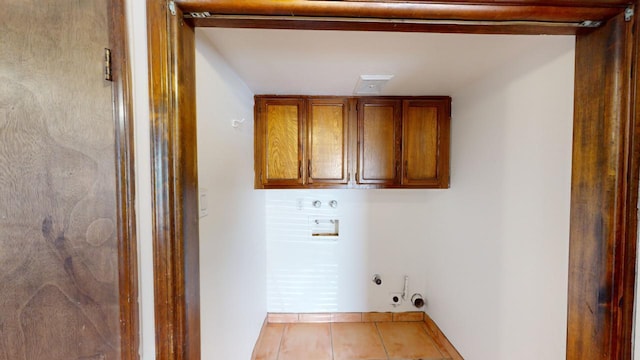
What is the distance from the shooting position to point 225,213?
147cm

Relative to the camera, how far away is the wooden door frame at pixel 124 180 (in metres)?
0.66

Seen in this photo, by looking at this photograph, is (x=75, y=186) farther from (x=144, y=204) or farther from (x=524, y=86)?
(x=524, y=86)

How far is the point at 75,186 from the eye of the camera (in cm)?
65

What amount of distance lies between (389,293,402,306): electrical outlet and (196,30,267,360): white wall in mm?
1296

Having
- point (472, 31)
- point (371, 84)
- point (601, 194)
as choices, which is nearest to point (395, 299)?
point (371, 84)

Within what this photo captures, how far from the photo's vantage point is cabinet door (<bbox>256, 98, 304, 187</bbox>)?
86.6 inches

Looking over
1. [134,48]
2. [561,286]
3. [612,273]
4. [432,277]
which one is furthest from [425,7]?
[432,277]

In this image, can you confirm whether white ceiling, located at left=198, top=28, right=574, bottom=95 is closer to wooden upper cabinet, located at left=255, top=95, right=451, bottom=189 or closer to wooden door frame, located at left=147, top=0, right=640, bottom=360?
wooden upper cabinet, located at left=255, top=95, right=451, bottom=189

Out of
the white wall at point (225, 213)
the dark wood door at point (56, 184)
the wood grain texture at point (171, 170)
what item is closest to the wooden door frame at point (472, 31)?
the wood grain texture at point (171, 170)

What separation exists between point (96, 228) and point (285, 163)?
1.62m

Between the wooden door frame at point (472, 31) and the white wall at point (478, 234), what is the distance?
51 cm

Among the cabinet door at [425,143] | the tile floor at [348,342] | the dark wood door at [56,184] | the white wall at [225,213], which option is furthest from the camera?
the cabinet door at [425,143]

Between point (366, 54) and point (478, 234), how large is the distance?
139 centimetres

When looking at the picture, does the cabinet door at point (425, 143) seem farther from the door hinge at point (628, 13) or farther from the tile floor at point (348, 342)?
the door hinge at point (628, 13)
